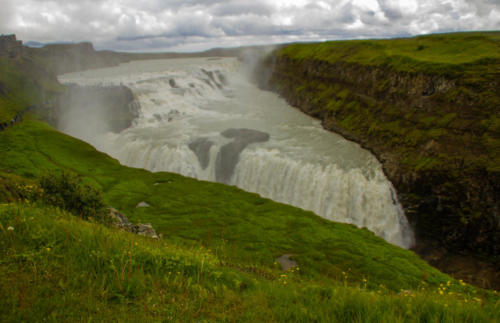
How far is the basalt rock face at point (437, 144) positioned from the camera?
21.0 meters

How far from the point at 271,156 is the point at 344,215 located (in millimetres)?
9004

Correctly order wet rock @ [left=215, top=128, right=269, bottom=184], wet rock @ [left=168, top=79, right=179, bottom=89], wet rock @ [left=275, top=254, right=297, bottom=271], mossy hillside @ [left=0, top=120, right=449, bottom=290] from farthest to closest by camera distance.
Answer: wet rock @ [left=168, top=79, right=179, bottom=89] < wet rock @ [left=215, top=128, right=269, bottom=184] < mossy hillside @ [left=0, top=120, right=449, bottom=290] < wet rock @ [left=275, top=254, right=297, bottom=271]

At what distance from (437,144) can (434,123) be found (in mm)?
2980

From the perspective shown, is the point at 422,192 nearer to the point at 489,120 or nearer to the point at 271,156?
the point at 489,120

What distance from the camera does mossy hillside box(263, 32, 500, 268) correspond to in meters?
21.4

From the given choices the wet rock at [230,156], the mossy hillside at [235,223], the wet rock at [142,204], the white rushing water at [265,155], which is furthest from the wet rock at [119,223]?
the wet rock at [230,156]

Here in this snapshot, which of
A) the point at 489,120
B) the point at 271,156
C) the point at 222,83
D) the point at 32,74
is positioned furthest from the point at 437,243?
the point at 32,74

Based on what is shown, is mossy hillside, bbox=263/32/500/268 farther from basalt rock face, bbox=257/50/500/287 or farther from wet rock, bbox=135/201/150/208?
wet rock, bbox=135/201/150/208

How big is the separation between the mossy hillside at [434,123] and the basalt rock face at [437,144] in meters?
0.07

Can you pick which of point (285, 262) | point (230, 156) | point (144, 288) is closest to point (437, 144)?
point (230, 156)

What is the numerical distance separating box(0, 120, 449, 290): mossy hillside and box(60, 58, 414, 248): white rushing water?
6333 millimetres

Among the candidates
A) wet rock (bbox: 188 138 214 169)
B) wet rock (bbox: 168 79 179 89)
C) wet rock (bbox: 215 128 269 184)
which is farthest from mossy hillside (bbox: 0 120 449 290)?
wet rock (bbox: 168 79 179 89)

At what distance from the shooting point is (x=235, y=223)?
1638 centimetres

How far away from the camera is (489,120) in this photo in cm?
2409
